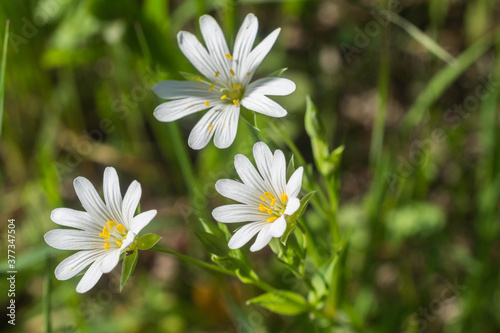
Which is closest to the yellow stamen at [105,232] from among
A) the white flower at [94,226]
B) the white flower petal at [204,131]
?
the white flower at [94,226]

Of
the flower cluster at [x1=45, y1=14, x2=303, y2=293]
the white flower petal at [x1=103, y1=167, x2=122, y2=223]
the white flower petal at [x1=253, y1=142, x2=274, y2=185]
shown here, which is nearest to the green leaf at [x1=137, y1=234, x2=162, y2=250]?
the flower cluster at [x1=45, y1=14, x2=303, y2=293]

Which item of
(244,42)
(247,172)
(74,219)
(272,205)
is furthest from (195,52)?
(74,219)

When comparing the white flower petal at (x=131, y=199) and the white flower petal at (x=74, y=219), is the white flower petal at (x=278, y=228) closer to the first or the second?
the white flower petal at (x=131, y=199)

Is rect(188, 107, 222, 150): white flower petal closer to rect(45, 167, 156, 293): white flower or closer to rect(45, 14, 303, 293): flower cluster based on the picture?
rect(45, 14, 303, 293): flower cluster

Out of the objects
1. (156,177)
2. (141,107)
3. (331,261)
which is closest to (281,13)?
(141,107)

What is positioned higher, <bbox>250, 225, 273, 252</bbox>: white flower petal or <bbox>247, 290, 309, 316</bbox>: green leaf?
<bbox>250, 225, 273, 252</bbox>: white flower petal

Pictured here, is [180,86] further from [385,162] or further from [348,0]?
[348,0]
